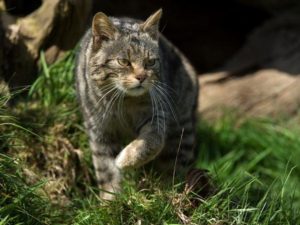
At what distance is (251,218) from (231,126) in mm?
2726

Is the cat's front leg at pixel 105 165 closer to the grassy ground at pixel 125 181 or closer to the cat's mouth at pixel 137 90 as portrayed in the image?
the grassy ground at pixel 125 181

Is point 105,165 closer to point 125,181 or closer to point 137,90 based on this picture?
point 125,181

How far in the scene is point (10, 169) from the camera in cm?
429

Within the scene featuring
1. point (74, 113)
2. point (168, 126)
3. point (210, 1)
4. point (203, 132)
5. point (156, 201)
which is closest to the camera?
point (156, 201)

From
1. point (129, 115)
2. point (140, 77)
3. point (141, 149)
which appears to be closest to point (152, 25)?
point (140, 77)

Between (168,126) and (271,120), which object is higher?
(168,126)

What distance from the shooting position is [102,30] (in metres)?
4.61

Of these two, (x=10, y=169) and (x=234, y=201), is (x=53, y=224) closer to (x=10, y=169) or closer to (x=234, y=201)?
(x=10, y=169)

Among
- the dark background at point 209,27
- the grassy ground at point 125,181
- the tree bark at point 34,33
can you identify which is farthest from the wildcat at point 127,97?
the dark background at point 209,27

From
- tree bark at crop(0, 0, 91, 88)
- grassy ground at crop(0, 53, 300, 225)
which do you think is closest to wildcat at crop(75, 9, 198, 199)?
grassy ground at crop(0, 53, 300, 225)

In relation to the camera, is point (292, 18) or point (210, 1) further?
point (210, 1)

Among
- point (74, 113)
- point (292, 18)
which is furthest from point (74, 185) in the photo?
point (292, 18)

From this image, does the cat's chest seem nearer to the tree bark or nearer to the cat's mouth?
the cat's mouth

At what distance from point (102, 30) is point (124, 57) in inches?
10.0
